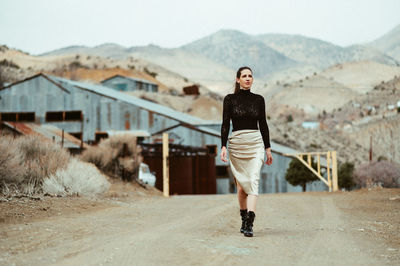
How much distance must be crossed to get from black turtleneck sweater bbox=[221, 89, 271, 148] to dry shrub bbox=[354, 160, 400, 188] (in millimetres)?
37468

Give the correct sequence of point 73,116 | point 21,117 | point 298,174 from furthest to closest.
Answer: point 21,117 < point 73,116 < point 298,174

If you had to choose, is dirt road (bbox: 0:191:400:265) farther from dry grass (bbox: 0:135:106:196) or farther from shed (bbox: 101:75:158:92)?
shed (bbox: 101:75:158:92)

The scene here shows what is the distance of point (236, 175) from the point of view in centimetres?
777

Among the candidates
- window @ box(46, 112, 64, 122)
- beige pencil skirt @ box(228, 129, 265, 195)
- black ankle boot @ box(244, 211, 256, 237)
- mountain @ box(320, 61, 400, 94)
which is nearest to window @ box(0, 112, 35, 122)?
window @ box(46, 112, 64, 122)

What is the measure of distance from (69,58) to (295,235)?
135 metres

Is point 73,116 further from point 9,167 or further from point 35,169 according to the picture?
point 9,167

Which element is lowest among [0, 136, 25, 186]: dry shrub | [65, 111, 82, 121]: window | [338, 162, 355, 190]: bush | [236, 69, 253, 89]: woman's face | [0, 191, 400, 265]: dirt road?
[338, 162, 355, 190]: bush

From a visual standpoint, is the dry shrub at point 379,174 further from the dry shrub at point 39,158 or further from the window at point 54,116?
the dry shrub at point 39,158

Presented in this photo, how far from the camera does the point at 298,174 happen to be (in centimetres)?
4388

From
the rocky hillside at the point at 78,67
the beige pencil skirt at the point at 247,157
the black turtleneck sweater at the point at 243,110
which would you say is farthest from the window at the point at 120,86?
the beige pencil skirt at the point at 247,157

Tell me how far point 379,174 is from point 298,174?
7.20 meters

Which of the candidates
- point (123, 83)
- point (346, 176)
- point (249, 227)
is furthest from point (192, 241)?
point (123, 83)

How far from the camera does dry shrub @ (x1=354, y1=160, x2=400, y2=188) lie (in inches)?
1751

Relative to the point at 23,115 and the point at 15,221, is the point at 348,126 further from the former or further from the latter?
the point at 15,221
